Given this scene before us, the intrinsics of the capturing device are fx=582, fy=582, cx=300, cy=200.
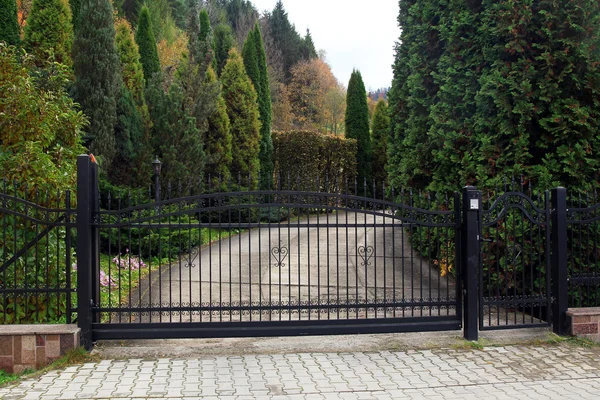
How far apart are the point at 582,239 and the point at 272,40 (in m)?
40.2

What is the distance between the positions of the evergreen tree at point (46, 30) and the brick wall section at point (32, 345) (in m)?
9.40

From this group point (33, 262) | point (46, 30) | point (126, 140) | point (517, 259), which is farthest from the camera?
point (46, 30)

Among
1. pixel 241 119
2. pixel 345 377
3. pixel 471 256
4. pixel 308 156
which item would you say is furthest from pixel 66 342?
pixel 308 156

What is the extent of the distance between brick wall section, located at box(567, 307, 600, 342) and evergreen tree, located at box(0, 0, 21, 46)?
11.6 meters

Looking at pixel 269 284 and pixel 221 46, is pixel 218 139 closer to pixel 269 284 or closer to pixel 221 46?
pixel 221 46

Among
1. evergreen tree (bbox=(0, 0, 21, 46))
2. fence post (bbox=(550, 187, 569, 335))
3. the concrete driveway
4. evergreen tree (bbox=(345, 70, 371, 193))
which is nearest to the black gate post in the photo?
the concrete driveway

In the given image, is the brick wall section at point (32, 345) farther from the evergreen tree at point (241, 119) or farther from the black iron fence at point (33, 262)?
the evergreen tree at point (241, 119)

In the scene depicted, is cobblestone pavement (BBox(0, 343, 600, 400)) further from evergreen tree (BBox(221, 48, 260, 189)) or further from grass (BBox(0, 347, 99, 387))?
evergreen tree (BBox(221, 48, 260, 189))

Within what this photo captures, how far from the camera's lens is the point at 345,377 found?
5156 mm

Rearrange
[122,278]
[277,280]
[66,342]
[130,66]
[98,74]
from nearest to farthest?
[66,342], [277,280], [122,278], [98,74], [130,66]

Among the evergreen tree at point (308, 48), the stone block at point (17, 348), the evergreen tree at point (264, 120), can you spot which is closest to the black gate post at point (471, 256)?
the stone block at point (17, 348)

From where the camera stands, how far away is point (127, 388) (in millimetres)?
4859

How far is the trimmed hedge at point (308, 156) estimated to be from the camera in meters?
21.2

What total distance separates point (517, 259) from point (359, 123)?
17.8 m
